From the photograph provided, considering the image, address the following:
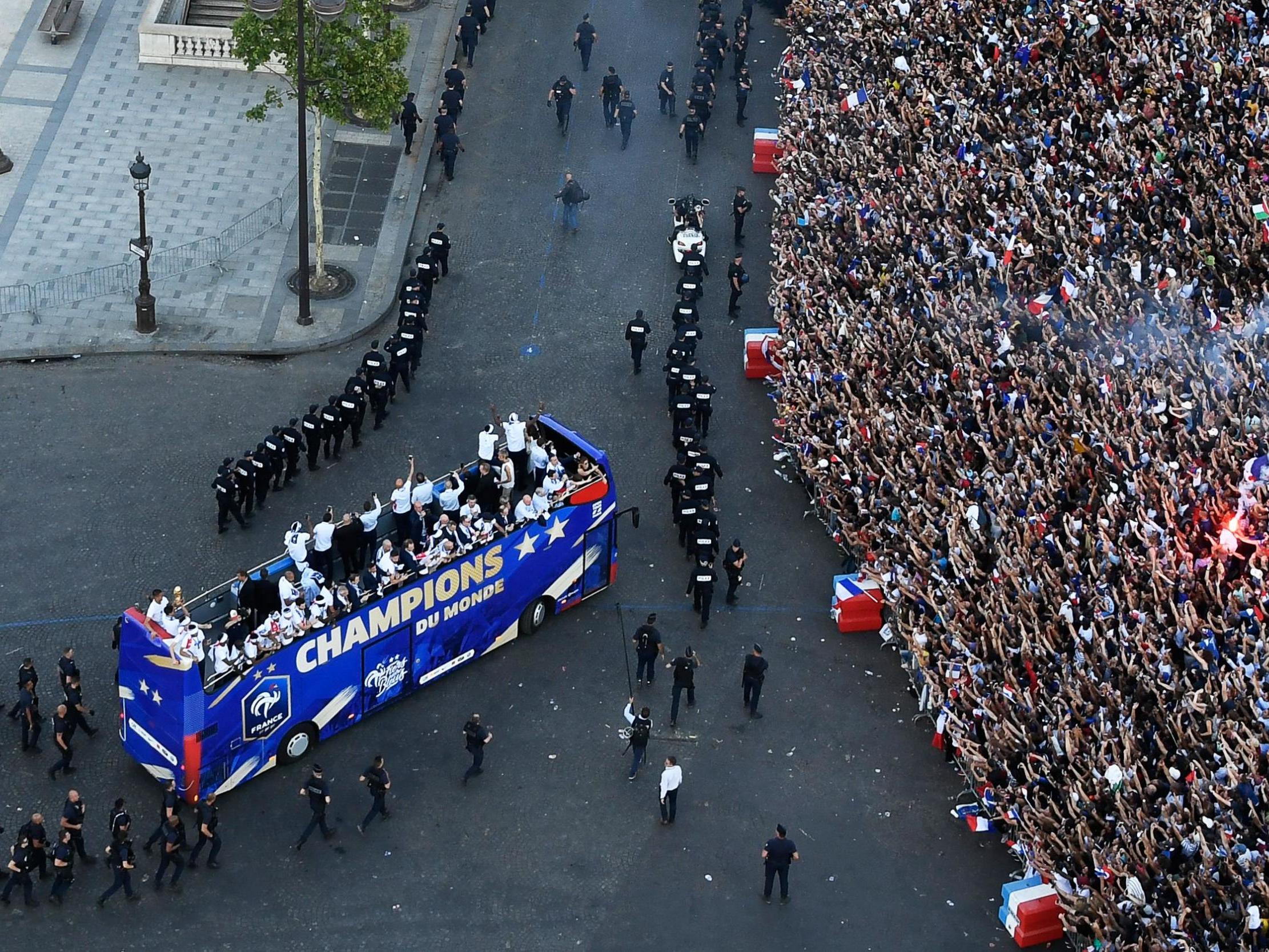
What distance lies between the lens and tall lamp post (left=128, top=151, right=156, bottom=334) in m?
39.0

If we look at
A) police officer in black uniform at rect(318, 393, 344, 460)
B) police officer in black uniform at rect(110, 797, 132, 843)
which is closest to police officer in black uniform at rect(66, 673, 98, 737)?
police officer in black uniform at rect(110, 797, 132, 843)

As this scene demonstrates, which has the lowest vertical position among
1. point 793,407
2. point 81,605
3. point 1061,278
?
point 81,605

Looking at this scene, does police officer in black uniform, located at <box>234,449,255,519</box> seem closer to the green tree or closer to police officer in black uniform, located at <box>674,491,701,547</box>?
police officer in black uniform, located at <box>674,491,701,547</box>

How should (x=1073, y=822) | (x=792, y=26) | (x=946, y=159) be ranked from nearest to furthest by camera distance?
(x=1073, y=822) < (x=946, y=159) < (x=792, y=26)

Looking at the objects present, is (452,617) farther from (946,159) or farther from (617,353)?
(946,159)

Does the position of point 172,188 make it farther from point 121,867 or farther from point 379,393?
point 121,867

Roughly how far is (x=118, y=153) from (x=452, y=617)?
1868 cm

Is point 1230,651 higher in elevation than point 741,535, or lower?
higher

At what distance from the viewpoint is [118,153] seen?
47062 mm

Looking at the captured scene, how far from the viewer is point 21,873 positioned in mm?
29016

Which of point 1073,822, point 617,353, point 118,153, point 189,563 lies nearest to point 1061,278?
point 617,353

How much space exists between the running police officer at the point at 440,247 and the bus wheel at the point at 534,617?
426 inches

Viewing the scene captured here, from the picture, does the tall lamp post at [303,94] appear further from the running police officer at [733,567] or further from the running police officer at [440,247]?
the running police officer at [733,567]

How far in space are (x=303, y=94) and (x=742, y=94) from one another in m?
13.5
